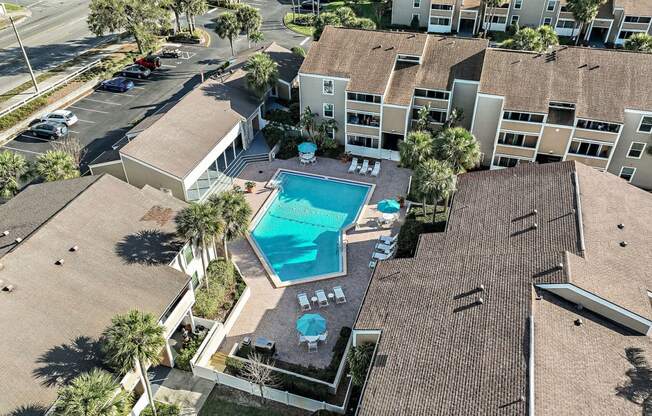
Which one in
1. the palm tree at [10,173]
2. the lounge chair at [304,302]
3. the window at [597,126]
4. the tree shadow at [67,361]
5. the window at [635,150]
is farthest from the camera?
the window at [635,150]

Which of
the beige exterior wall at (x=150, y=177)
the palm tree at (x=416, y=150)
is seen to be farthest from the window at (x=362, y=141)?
the beige exterior wall at (x=150, y=177)

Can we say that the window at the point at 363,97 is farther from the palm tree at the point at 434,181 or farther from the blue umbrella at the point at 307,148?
the palm tree at the point at 434,181

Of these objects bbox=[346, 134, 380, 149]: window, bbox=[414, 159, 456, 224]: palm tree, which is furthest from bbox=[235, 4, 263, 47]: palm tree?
bbox=[414, 159, 456, 224]: palm tree

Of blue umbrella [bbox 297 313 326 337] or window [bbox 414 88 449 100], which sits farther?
window [bbox 414 88 449 100]

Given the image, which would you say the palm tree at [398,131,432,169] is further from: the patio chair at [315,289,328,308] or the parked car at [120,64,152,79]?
the parked car at [120,64,152,79]

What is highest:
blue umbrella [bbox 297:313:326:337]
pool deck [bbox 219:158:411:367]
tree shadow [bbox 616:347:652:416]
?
tree shadow [bbox 616:347:652:416]

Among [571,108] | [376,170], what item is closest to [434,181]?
[376,170]

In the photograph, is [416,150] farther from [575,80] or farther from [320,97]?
[575,80]
